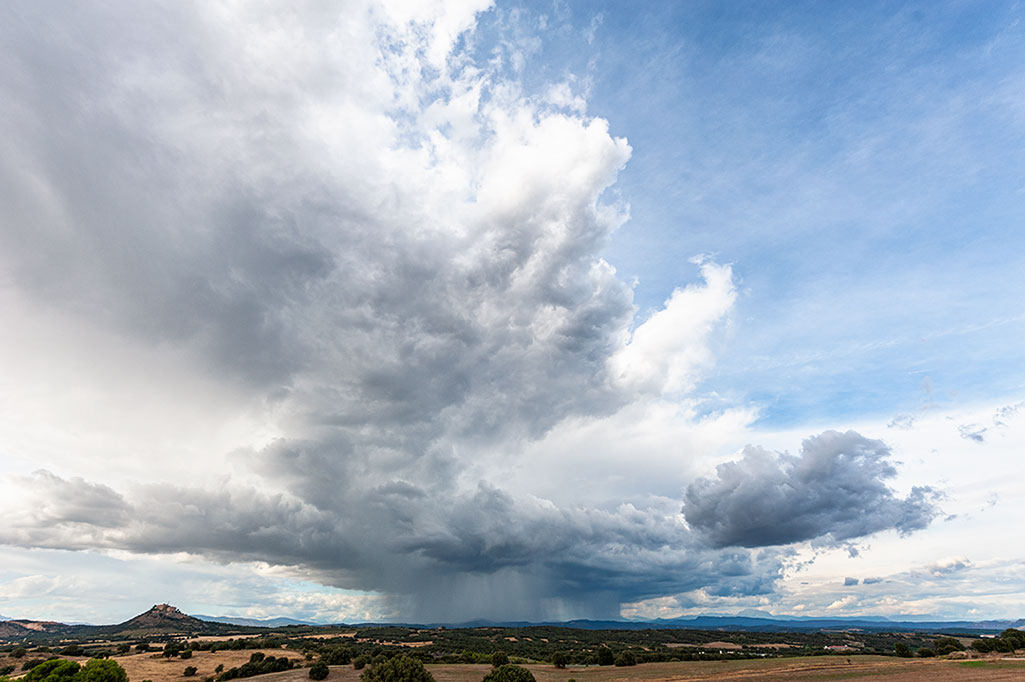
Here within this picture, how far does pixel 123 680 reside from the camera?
78875 millimetres

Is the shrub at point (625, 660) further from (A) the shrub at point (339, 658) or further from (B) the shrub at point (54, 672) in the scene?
(B) the shrub at point (54, 672)

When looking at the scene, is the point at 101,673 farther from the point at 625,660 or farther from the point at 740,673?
the point at 740,673

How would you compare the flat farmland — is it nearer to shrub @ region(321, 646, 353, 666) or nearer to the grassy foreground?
the grassy foreground

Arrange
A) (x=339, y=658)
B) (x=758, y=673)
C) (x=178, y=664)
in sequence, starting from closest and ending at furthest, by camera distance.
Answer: (x=758, y=673) < (x=178, y=664) < (x=339, y=658)

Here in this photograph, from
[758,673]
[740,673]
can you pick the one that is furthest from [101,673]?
[758,673]

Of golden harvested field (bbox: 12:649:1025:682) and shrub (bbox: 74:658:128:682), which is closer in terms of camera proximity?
shrub (bbox: 74:658:128:682)

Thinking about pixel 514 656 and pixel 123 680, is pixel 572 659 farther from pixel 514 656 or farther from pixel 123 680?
pixel 123 680

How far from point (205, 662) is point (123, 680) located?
36.1 m

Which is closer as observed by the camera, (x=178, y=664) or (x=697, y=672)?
(x=697, y=672)

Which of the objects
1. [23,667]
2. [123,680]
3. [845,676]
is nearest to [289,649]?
[23,667]

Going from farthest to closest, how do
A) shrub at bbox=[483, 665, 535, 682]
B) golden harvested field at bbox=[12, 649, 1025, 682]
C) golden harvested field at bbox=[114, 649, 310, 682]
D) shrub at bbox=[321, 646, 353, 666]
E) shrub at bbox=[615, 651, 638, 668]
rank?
shrub at bbox=[615, 651, 638, 668] → shrub at bbox=[321, 646, 353, 666] → golden harvested field at bbox=[114, 649, 310, 682] → golden harvested field at bbox=[12, 649, 1025, 682] → shrub at bbox=[483, 665, 535, 682]

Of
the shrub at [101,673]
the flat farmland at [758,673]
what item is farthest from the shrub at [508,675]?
the shrub at [101,673]

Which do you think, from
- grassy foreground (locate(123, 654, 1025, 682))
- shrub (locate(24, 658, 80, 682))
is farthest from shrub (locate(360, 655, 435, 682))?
shrub (locate(24, 658, 80, 682))

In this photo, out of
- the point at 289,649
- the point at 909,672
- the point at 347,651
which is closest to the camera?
the point at 909,672
